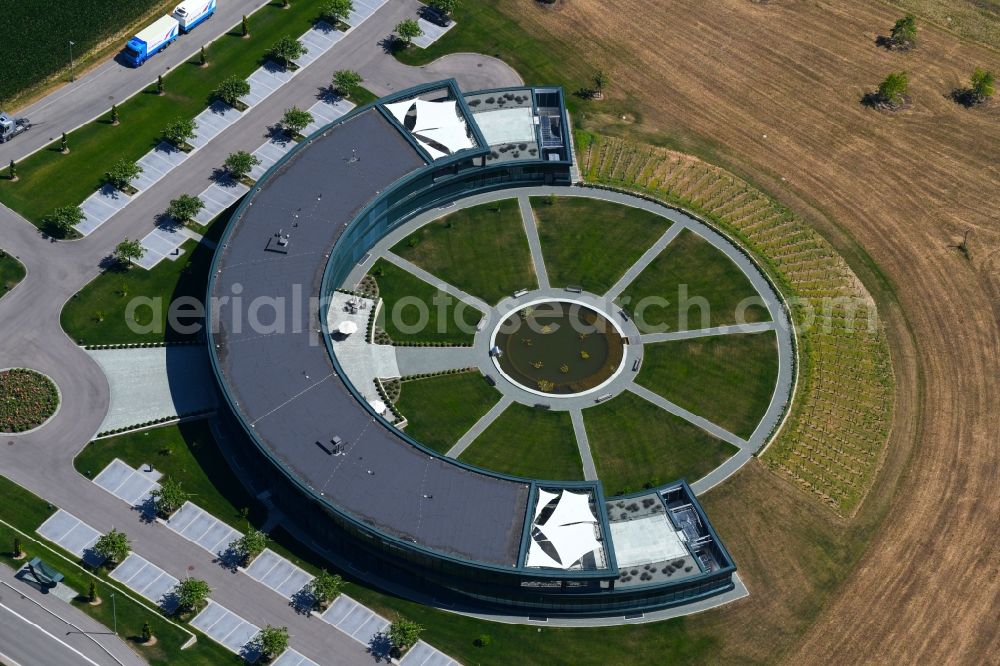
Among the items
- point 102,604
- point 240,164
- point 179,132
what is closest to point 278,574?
point 102,604

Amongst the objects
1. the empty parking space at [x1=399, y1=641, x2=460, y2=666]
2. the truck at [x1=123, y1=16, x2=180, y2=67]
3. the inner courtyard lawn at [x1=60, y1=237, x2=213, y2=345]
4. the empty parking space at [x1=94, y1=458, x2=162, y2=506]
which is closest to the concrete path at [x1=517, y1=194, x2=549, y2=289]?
the inner courtyard lawn at [x1=60, y1=237, x2=213, y2=345]

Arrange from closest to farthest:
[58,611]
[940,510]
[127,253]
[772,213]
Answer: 1. [58,611]
2. [940,510]
3. [127,253]
4. [772,213]

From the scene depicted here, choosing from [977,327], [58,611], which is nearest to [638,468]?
[977,327]

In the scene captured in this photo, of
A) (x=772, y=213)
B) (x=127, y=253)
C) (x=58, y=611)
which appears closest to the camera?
(x=58, y=611)

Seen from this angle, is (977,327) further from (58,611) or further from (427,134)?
(58,611)

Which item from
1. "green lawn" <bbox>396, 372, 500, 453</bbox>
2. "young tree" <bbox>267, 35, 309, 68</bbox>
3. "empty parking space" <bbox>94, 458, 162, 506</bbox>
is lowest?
"empty parking space" <bbox>94, 458, 162, 506</bbox>

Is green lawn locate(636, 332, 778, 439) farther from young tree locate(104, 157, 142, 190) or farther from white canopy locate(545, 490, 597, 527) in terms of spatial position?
young tree locate(104, 157, 142, 190)
